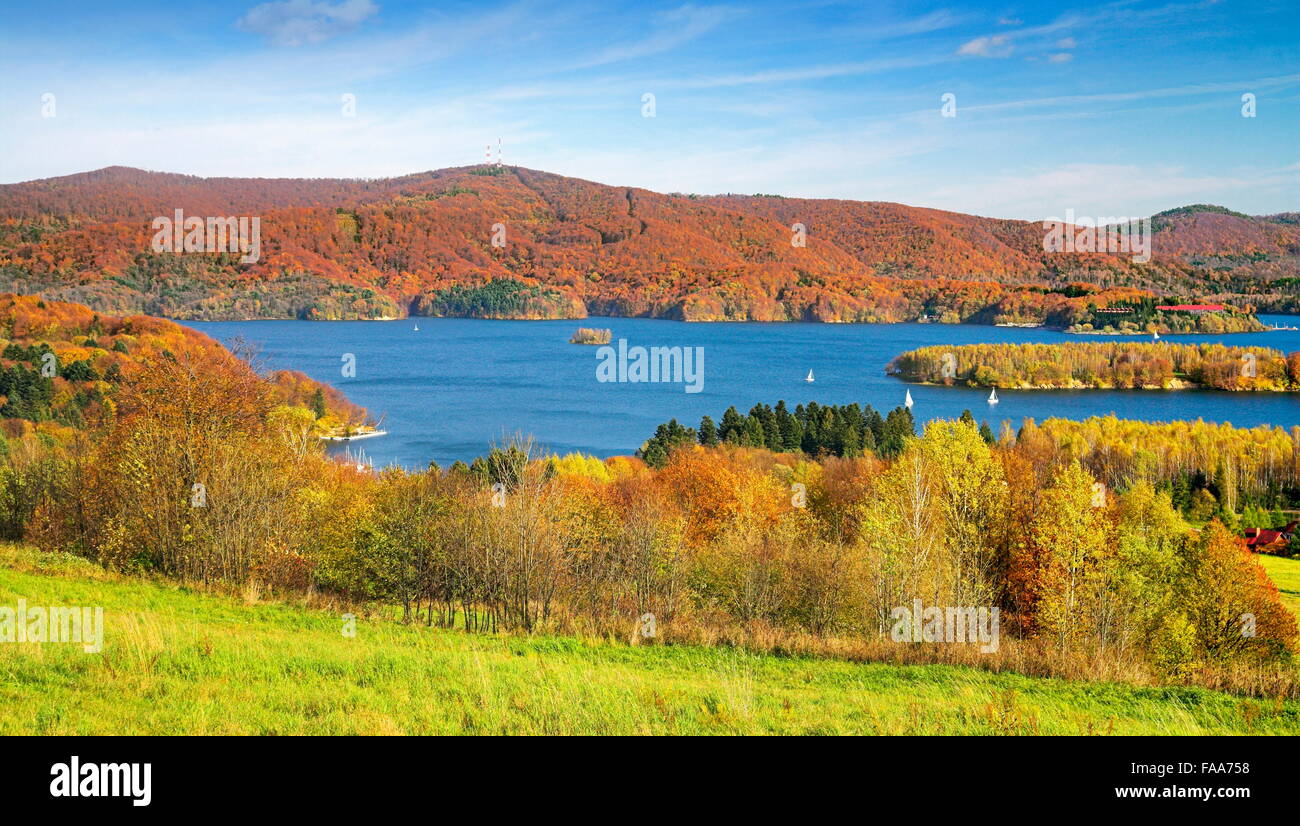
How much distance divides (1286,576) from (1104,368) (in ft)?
248

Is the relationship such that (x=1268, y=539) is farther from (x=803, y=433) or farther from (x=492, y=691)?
(x=492, y=691)

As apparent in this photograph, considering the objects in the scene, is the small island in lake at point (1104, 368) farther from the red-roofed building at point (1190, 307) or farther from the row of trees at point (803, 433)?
the red-roofed building at point (1190, 307)

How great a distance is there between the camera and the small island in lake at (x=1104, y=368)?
354 feet

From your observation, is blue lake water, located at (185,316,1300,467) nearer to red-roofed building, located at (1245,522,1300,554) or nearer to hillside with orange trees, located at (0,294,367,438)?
hillside with orange trees, located at (0,294,367,438)

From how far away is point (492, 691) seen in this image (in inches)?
263

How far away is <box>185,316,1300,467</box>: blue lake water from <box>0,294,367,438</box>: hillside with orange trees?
5.07 metres

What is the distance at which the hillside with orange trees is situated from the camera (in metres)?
50.8

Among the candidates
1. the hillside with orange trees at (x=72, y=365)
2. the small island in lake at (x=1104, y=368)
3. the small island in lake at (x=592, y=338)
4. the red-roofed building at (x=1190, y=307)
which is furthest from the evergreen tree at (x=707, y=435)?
the red-roofed building at (x=1190, y=307)

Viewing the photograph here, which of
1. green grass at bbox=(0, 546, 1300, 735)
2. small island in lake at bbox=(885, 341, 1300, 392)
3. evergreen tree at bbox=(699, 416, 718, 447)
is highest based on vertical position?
small island in lake at bbox=(885, 341, 1300, 392)

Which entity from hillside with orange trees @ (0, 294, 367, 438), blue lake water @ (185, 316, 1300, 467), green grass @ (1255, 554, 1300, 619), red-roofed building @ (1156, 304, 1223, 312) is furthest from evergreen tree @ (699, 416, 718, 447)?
red-roofed building @ (1156, 304, 1223, 312)

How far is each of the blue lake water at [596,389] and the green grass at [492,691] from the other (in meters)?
35.8
